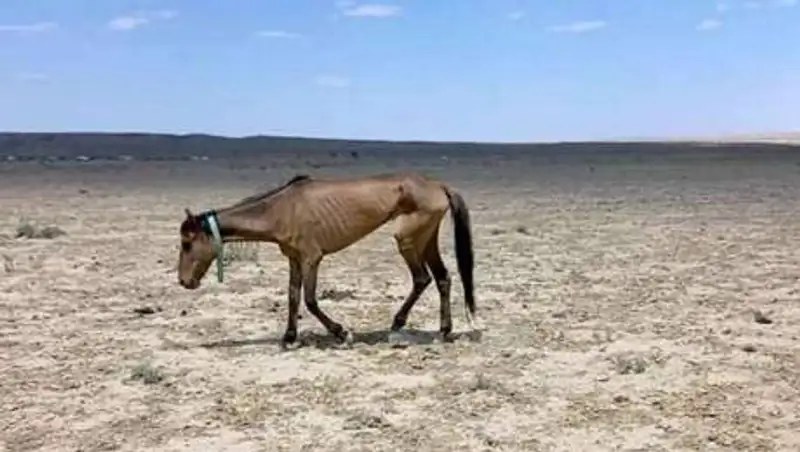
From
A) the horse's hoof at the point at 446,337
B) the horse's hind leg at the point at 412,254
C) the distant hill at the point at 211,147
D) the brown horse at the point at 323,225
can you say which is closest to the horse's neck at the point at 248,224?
the brown horse at the point at 323,225

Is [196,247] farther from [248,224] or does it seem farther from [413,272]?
[413,272]

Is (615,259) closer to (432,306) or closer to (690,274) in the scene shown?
(690,274)

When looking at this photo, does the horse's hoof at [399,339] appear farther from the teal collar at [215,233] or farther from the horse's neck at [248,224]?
the teal collar at [215,233]

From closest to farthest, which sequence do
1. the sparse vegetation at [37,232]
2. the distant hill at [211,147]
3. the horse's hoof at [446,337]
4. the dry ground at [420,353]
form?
the dry ground at [420,353], the horse's hoof at [446,337], the sparse vegetation at [37,232], the distant hill at [211,147]

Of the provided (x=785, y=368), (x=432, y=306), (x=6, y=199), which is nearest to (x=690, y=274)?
(x=432, y=306)

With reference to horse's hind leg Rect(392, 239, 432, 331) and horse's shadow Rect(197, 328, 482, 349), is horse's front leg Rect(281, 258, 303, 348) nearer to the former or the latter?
horse's shadow Rect(197, 328, 482, 349)

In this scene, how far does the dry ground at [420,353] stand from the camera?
7.27m

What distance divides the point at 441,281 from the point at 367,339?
0.84 meters

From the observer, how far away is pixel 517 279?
1389cm

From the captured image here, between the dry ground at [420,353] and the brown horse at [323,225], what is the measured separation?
0.55 metres

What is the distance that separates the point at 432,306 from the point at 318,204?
2483mm

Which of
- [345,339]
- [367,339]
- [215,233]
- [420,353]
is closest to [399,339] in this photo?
[367,339]

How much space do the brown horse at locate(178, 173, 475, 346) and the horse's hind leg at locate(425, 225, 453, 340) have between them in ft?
0.04

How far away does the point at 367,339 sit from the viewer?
10188 mm
